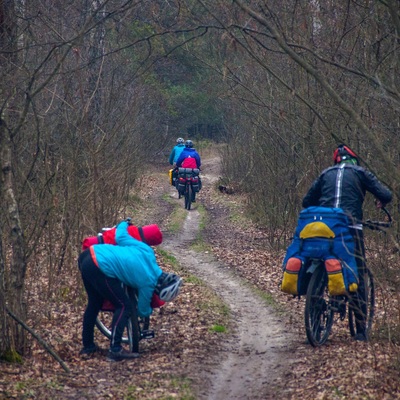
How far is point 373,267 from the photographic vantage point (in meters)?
9.34

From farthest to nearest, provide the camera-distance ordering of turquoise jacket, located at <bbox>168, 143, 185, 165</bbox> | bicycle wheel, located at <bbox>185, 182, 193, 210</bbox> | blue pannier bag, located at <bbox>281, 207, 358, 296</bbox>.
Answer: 1. turquoise jacket, located at <bbox>168, 143, 185, 165</bbox>
2. bicycle wheel, located at <bbox>185, 182, 193, 210</bbox>
3. blue pannier bag, located at <bbox>281, 207, 358, 296</bbox>

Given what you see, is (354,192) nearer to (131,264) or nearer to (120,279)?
(131,264)

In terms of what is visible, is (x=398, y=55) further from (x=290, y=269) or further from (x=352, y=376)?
(x=352, y=376)

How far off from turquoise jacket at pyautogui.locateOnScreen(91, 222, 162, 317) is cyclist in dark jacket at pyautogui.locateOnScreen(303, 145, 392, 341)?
206 cm

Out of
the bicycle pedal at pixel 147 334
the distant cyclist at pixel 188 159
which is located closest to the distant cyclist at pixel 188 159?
the distant cyclist at pixel 188 159

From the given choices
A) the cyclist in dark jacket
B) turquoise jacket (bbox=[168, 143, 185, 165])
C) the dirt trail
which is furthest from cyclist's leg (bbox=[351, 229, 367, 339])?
turquoise jacket (bbox=[168, 143, 185, 165])

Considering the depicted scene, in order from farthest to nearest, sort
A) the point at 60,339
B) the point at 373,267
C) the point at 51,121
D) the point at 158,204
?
the point at 158,204 → the point at 51,121 → the point at 373,267 → the point at 60,339

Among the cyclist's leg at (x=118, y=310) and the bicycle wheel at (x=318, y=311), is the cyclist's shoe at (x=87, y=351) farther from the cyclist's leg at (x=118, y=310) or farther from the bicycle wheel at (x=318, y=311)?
the bicycle wheel at (x=318, y=311)

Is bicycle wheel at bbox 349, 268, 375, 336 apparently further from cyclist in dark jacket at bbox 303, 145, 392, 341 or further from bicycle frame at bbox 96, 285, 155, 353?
bicycle frame at bbox 96, 285, 155, 353

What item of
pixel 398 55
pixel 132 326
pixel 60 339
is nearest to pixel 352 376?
pixel 132 326

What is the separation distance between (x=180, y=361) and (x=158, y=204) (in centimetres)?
1881

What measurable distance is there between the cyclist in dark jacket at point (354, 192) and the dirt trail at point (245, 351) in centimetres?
98

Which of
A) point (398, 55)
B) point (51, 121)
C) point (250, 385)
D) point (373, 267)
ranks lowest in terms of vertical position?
point (250, 385)

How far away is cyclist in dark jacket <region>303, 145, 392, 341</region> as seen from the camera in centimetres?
799
